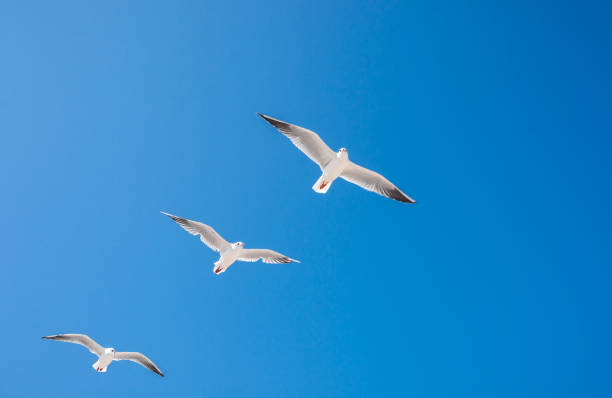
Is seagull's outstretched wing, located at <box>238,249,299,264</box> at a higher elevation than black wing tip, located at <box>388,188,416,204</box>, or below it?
below

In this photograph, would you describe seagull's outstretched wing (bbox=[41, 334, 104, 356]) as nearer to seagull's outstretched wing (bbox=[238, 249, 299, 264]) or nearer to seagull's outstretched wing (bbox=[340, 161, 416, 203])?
seagull's outstretched wing (bbox=[238, 249, 299, 264])

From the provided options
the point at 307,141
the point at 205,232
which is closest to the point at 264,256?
the point at 205,232

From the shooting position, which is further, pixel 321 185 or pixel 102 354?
pixel 102 354

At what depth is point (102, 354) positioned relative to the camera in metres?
22.1

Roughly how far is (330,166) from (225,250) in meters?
6.17

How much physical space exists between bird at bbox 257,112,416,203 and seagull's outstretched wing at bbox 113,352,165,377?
37.2ft

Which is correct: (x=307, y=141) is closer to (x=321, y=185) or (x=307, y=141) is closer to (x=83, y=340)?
(x=321, y=185)

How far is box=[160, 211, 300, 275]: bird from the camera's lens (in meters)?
20.3

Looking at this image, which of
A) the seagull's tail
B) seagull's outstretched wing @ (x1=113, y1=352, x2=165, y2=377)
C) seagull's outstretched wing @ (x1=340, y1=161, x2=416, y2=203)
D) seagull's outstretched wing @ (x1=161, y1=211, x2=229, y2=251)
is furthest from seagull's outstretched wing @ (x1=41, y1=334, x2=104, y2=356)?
seagull's outstretched wing @ (x1=340, y1=161, x2=416, y2=203)

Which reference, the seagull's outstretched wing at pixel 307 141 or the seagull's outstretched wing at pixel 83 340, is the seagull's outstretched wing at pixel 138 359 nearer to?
the seagull's outstretched wing at pixel 83 340

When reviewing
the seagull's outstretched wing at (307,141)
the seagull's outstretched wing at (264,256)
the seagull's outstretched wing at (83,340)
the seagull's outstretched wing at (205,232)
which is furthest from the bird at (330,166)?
the seagull's outstretched wing at (83,340)

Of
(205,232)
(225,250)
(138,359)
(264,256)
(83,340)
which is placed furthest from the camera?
(138,359)

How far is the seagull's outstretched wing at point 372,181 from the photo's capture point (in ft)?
58.3

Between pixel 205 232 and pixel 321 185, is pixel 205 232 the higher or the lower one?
the lower one
